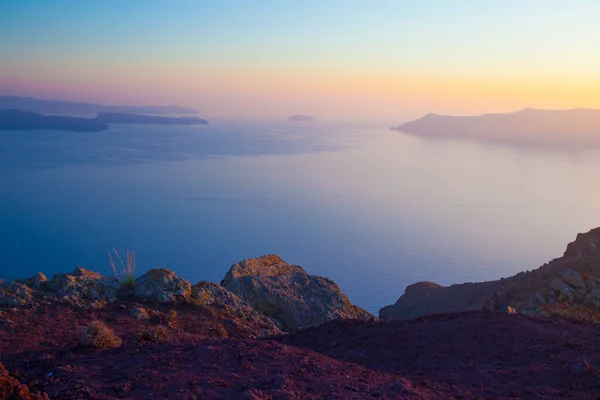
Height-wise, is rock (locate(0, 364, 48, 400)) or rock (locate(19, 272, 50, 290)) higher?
rock (locate(0, 364, 48, 400))

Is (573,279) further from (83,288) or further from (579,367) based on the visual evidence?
(83,288)

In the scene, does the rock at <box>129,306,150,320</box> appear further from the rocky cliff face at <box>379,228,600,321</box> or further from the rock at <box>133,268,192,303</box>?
the rocky cliff face at <box>379,228,600,321</box>

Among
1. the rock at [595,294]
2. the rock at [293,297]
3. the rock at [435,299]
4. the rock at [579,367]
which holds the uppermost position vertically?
the rock at [579,367]

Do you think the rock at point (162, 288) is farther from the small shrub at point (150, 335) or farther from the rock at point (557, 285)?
the rock at point (557, 285)

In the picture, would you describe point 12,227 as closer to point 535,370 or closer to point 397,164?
point 535,370

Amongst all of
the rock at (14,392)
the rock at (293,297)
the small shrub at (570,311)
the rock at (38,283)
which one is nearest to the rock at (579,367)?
the small shrub at (570,311)

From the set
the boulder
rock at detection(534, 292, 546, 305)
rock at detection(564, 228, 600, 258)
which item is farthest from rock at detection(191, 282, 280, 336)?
rock at detection(564, 228, 600, 258)
